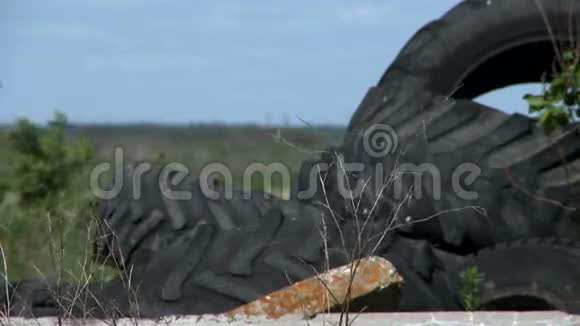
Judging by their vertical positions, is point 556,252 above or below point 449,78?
below

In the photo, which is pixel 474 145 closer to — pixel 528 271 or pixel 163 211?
pixel 528 271

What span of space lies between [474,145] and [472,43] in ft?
3.29

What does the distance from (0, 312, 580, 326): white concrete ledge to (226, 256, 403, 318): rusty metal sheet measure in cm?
14

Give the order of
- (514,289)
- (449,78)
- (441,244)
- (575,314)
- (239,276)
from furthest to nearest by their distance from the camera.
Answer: (449,78)
(441,244)
(514,289)
(239,276)
(575,314)

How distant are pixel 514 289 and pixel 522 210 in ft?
1.80

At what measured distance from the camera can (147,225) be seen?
5070 mm

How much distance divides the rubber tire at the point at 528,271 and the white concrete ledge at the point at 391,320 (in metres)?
0.76

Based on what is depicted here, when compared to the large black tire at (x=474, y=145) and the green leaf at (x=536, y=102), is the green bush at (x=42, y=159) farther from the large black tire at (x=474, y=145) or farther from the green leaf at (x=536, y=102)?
the green leaf at (x=536, y=102)

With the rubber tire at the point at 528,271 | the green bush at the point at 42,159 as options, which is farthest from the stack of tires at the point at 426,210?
the green bush at the point at 42,159

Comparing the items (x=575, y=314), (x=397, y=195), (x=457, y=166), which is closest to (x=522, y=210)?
(x=457, y=166)

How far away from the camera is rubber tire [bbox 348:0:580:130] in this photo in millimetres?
5332

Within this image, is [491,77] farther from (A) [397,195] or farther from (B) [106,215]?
(B) [106,215]

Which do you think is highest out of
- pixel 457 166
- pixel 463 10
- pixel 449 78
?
pixel 463 10

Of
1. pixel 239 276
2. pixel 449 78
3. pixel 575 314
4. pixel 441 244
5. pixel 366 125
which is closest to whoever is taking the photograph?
pixel 575 314
